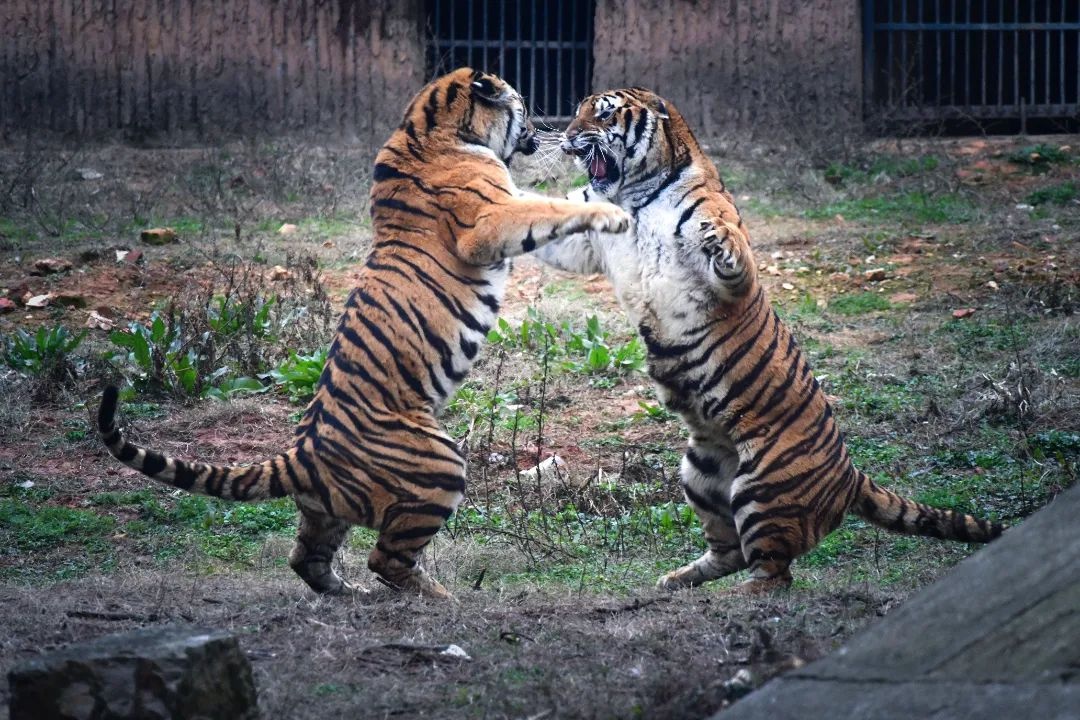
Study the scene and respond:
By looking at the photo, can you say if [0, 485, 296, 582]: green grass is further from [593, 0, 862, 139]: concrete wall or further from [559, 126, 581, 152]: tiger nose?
[593, 0, 862, 139]: concrete wall

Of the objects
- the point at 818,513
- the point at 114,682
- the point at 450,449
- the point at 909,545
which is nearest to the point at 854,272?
the point at 909,545

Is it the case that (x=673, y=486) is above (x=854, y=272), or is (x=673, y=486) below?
below

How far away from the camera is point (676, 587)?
5.26m

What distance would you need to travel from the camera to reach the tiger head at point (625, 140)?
5.68m

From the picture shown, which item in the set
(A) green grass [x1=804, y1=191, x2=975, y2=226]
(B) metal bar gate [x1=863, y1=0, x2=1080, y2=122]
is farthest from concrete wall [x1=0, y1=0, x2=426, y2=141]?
(B) metal bar gate [x1=863, y1=0, x2=1080, y2=122]

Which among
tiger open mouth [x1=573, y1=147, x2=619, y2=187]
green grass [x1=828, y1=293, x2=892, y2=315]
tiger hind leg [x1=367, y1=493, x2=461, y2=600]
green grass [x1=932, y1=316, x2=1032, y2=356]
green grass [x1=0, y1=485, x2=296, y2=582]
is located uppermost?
tiger open mouth [x1=573, y1=147, x2=619, y2=187]

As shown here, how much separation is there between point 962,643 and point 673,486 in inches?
145

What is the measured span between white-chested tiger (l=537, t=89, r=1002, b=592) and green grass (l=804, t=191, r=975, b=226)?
5.25m

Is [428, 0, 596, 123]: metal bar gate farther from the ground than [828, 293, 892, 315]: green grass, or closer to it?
farther from the ground

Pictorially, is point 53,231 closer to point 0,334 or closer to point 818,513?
point 0,334

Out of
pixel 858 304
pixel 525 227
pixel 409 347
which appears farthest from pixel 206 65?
pixel 409 347

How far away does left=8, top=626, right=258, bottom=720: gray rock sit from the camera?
309cm

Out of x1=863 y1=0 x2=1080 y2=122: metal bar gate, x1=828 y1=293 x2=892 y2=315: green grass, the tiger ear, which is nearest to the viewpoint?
the tiger ear

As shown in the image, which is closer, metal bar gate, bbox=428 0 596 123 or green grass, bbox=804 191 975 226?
green grass, bbox=804 191 975 226
